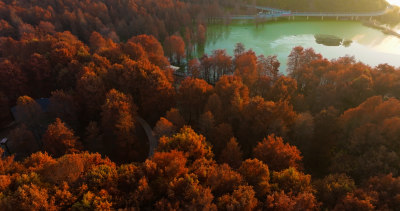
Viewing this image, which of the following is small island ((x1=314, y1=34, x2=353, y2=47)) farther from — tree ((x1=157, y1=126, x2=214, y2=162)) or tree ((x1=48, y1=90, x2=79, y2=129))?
tree ((x1=48, y1=90, x2=79, y2=129))

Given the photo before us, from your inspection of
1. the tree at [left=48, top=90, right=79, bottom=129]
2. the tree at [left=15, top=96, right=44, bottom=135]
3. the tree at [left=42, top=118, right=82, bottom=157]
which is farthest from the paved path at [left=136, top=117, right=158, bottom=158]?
the tree at [left=15, top=96, right=44, bottom=135]

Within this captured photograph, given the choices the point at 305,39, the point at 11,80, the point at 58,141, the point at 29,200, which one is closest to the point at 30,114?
the point at 58,141

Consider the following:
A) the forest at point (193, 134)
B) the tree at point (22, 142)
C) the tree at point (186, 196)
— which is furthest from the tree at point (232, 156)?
the tree at point (22, 142)

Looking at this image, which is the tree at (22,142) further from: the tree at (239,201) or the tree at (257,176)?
the tree at (257,176)

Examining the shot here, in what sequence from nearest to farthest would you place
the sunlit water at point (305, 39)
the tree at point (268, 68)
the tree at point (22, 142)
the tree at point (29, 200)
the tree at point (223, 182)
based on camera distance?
1. the tree at point (29, 200)
2. the tree at point (223, 182)
3. the tree at point (22, 142)
4. the tree at point (268, 68)
5. the sunlit water at point (305, 39)

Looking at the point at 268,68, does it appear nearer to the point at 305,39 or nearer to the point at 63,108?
the point at 63,108

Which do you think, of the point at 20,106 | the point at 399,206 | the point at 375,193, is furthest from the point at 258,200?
the point at 20,106

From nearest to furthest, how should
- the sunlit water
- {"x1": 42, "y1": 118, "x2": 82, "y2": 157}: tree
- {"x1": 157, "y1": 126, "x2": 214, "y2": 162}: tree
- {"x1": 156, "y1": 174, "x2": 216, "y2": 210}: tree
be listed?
{"x1": 156, "y1": 174, "x2": 216, "y2": 210}: tree, {"x1": 157, "y1": 126, "x2": 214, "y2": 162}: tree, {"x1": 42, "y1": 118, "x2": 82, "y2": 157}: tree, the sunlit water
